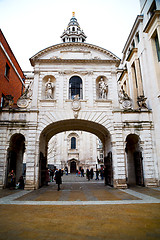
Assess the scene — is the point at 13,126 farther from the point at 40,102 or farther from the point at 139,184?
the point at 139,184

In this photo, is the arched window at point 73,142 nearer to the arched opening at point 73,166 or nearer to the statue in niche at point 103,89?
the arched opening at point 73,166

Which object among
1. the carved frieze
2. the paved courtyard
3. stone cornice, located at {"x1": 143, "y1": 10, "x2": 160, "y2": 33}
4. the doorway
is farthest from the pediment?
the doorway

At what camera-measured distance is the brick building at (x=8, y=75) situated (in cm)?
1928

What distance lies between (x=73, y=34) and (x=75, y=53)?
35437 mm

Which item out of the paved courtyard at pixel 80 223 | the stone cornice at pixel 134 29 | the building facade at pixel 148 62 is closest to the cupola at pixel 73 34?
the stone cornice at pixel 134 29

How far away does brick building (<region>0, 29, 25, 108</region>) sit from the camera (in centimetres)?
1928

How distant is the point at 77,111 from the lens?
1775 cm

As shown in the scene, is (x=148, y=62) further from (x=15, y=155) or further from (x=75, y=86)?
(x=15, y=155)

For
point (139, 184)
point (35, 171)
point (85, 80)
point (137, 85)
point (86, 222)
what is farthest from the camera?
point (137, 85)

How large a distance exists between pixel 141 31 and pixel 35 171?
A: 19.0 metres

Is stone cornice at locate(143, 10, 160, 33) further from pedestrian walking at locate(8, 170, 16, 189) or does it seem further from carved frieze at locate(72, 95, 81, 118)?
pedestrian walking at locate(8, 170, 16, 189)

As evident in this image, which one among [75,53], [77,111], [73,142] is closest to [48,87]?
[77,111]

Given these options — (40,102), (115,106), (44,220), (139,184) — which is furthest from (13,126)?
(139,184)

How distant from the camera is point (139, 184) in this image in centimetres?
1767
